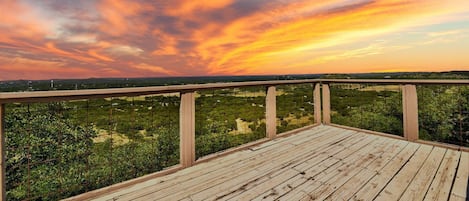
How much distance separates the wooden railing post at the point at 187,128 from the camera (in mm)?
2121

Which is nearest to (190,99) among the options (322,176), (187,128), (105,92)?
(187,128)

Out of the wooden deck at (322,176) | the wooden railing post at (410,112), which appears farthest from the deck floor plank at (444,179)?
the wooden railing post at (410,112)

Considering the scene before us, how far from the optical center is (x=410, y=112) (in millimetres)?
2959

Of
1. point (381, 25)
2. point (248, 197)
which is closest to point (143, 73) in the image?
point (381, 25)

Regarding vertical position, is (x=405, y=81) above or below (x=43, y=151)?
above

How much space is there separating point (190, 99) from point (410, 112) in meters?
3.07

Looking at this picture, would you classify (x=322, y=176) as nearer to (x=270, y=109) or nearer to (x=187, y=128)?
(x=270, y=109)

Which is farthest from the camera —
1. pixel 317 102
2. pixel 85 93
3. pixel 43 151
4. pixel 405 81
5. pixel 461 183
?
pixel 43 151

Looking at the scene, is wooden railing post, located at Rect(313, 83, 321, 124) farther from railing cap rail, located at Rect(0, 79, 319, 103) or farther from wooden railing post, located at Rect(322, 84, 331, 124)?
railing cap rail, located at Rect(0, 79, 319, 103)

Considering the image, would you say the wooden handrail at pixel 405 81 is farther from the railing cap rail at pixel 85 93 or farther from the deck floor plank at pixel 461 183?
the railing cap rail at pixel 85 93

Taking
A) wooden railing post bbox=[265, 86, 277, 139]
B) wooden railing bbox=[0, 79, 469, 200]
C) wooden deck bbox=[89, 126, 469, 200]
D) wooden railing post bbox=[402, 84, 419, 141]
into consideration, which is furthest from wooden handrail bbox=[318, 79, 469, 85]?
wooden railing post bbox=[265, 86, 277, 139]

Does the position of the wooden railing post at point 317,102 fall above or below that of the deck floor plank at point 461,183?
above

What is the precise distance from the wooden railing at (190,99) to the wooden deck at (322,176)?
0.20 m

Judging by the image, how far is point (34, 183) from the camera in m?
3.14
